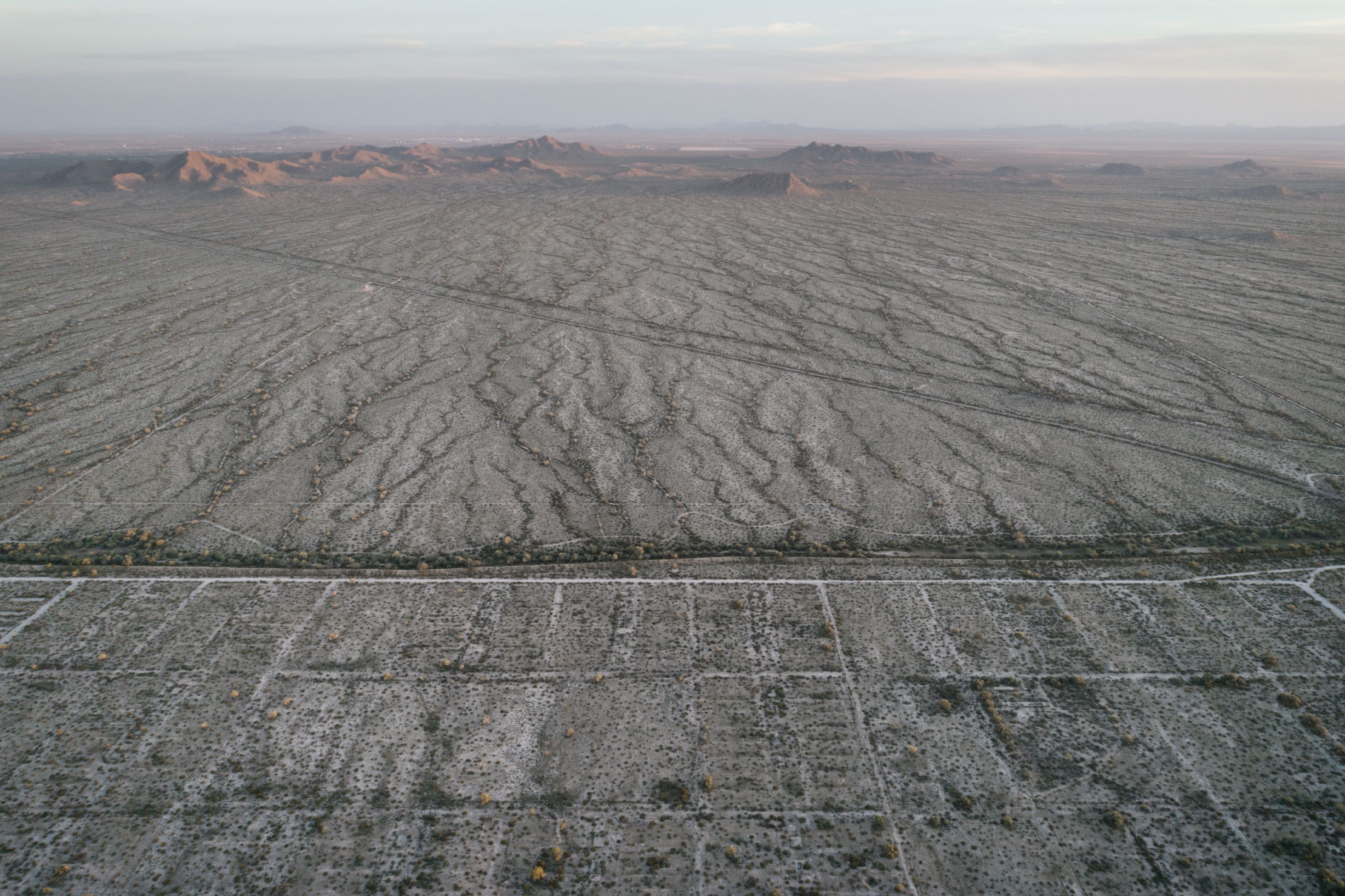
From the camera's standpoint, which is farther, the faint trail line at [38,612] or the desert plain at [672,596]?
the faint trail line at [38,612]

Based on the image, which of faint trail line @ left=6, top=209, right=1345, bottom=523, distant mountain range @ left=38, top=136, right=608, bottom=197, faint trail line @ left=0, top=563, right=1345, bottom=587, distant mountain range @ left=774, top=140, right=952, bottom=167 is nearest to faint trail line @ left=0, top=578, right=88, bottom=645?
faint trail line @ left=0, top=563, right=1345, bottom=587

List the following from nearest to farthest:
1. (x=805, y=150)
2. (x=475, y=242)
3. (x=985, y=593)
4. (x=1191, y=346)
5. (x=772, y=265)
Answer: (x=985, y=593), (x=1191, y=346), (x=772, y=265), (x=475, y=242), (x=805, y=150)

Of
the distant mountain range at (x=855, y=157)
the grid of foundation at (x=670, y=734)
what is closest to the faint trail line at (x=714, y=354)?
the grid of foundation at (x=670, y=734)

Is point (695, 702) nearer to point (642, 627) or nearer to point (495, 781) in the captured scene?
point (642, 627)

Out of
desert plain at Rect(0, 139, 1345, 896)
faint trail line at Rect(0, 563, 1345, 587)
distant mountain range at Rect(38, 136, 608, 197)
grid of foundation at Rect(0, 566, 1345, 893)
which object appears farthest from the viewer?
distant mountain range at Rect(38, 136, 608, 197)

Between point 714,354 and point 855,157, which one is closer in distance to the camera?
point 714,354

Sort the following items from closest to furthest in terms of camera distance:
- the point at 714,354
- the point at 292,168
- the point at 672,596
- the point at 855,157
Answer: the point at 672,596 → the point at 714,354 → the point at 292,168 → the point at 855,157

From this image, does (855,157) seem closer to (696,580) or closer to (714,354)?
(714,354)

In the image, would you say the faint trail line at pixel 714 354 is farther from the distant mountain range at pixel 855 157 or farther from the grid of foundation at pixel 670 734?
the distant mountain range at pixel 855 157

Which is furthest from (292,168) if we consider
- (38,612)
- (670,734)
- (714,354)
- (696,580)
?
(670,734)

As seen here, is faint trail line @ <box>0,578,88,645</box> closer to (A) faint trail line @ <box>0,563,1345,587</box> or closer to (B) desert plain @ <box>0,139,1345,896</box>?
(B) desert plain @ <box>0,139,1345,896</box>

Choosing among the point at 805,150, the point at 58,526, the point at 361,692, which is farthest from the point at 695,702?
the point at 805,150
